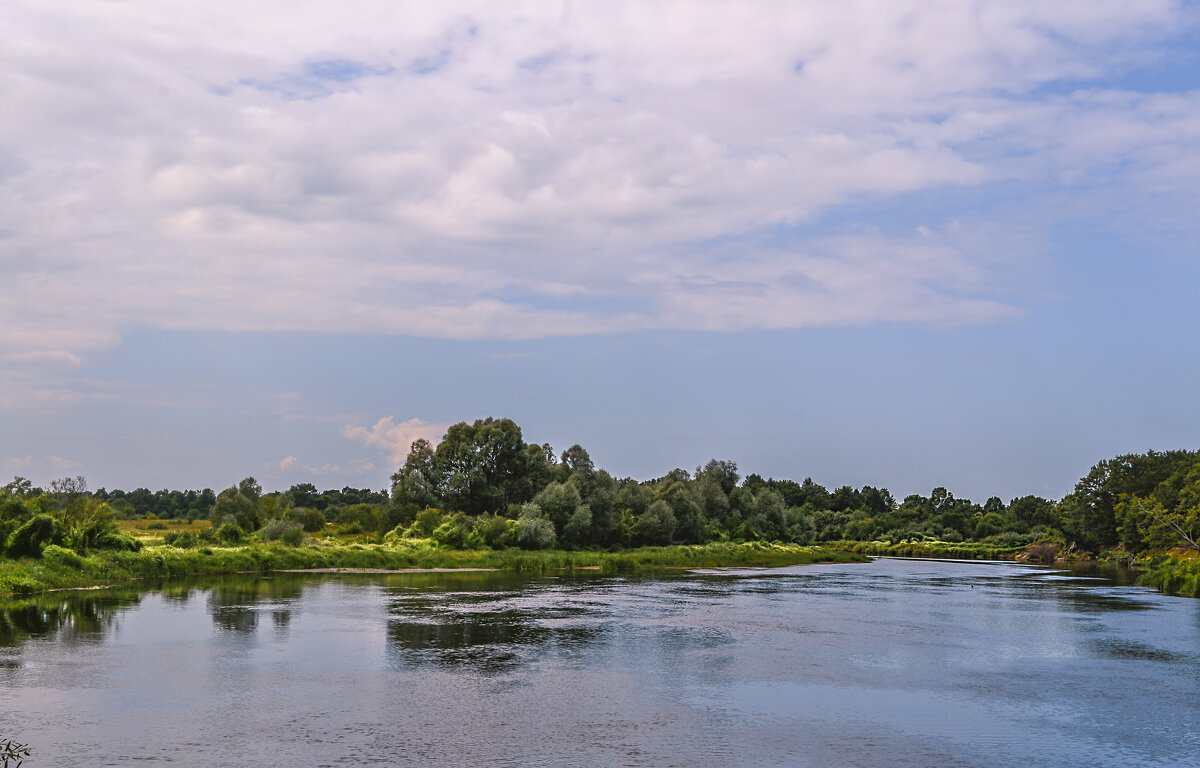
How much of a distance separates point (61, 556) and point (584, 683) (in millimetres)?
33607

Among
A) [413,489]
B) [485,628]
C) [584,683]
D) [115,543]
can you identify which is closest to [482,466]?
[413,489]

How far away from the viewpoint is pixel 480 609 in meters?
40.2

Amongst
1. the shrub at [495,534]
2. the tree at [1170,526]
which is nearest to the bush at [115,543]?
the shrub at [495,534]

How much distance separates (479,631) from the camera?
3294 cm

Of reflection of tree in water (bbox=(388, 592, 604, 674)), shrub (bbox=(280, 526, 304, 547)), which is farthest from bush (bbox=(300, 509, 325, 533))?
reflection of tree in water (bbox=(388, 592, 604, 674))

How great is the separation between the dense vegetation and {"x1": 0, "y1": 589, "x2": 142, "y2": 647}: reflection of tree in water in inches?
219

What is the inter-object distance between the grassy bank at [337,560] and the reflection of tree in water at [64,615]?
8.02ft

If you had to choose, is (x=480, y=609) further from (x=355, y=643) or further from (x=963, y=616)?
(x=963, y=616)

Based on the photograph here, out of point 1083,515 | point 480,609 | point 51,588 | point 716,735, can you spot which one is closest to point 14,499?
point 51,588

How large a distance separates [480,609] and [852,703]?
21.4m

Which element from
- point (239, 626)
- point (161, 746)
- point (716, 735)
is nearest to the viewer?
point (161, 746)

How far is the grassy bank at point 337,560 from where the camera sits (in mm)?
43875

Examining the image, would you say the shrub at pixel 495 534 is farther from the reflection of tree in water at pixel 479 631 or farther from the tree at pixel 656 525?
the reflection of tree in water at pixel 479 631

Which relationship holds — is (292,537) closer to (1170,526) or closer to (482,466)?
(482,466)
